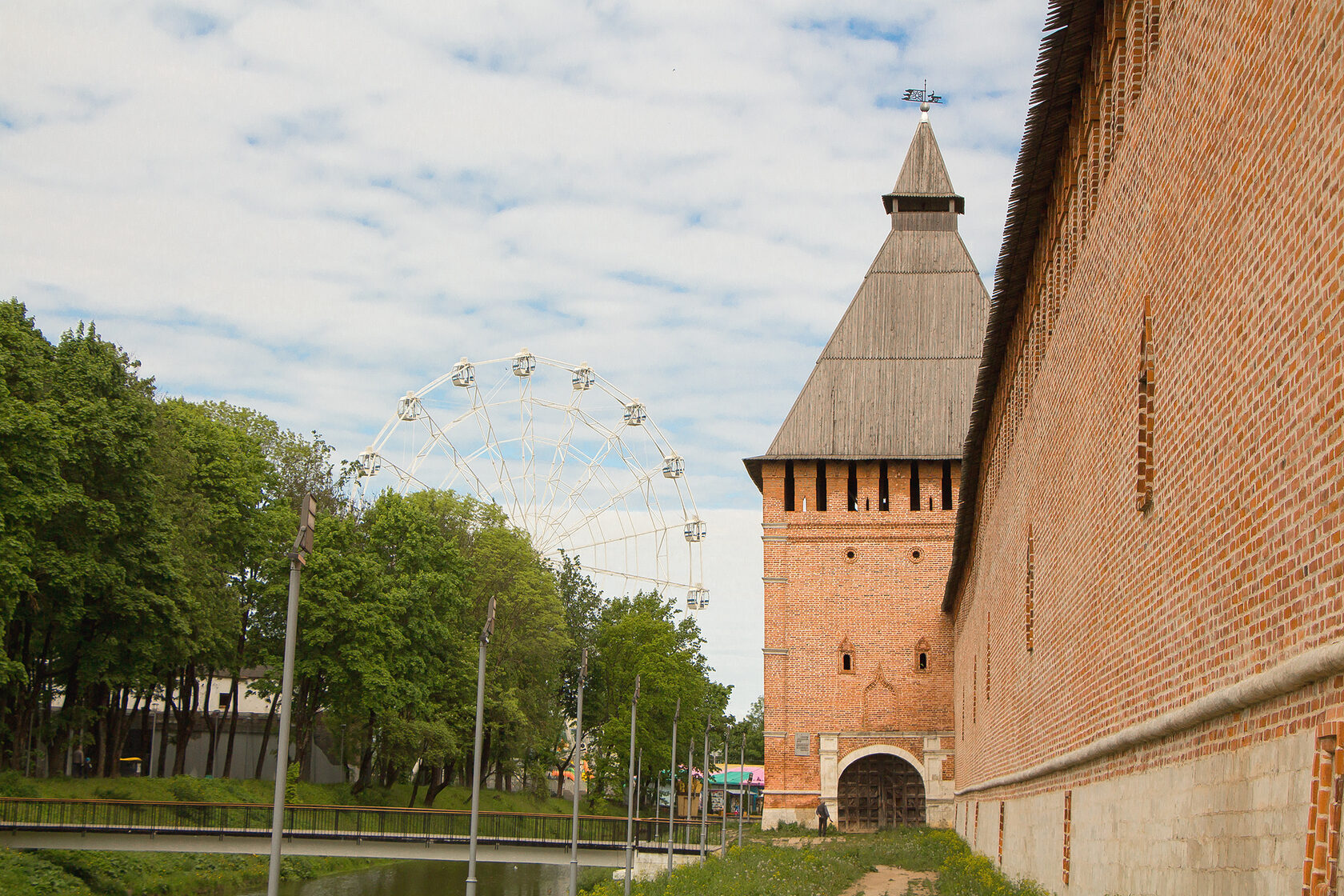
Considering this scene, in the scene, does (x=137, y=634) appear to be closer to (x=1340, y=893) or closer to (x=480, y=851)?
(x=480, y=851)

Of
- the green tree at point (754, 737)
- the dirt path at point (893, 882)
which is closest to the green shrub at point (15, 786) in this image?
the dirt path at point (893, 882)

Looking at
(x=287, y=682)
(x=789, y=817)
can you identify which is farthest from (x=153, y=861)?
(x=287, y=682)

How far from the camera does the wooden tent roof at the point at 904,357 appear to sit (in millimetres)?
46531

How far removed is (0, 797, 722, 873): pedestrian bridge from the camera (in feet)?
103

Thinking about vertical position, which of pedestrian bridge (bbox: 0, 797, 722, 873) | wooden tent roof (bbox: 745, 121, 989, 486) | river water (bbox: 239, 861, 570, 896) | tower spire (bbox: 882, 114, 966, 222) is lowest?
river water (bbox: 239, 861, 570, 896)

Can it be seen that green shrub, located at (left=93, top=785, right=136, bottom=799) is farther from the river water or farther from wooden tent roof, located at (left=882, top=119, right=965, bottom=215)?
wooden tent roof, located at (left=882, top=119, right=965, bottom=215)

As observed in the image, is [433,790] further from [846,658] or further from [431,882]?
[846,658]

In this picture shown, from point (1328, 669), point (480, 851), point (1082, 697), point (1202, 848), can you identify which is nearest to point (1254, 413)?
point (1328, 669)

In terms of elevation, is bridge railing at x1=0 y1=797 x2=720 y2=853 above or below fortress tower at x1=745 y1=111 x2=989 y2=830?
below

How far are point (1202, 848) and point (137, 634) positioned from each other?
32170 millimetres

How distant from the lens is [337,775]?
61.1 metres

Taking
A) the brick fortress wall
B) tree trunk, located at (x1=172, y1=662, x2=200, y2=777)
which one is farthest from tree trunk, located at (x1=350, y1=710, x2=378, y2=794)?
the brick fortress wall

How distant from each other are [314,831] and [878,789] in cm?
→ 1819

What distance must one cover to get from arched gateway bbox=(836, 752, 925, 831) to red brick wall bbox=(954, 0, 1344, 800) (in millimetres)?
29949
